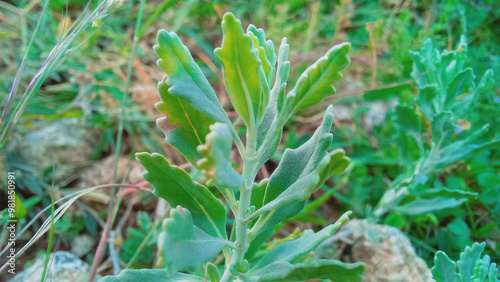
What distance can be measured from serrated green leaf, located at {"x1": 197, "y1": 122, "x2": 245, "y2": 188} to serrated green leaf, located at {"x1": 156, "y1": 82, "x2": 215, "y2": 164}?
0.72 ft

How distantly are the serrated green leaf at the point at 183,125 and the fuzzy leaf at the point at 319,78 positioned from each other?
7.9 inches

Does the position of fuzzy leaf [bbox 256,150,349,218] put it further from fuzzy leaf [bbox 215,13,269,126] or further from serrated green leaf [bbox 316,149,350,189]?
fuzzy leaf [bbox 215,13,269,126]

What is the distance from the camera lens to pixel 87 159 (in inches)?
75.4

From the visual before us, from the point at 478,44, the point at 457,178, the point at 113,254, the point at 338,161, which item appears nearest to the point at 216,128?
the point at 338,161

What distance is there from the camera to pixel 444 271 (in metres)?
0.97

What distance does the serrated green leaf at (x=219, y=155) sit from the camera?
54 cm

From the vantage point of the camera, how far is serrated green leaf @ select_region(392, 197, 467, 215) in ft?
4.68

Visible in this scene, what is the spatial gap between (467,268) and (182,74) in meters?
0.84

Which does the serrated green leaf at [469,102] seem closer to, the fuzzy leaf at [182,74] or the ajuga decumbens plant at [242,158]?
the ajuga decumbens plant at [242,158]

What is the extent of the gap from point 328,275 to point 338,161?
0.22m

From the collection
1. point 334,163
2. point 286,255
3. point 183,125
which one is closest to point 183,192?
point 183,125

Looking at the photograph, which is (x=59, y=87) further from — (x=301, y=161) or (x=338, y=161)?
(x=338, y=161)

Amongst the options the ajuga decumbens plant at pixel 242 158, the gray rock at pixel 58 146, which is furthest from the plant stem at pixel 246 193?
the gray rock at pixel 58 146

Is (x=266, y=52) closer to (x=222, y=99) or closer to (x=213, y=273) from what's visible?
(x=213, y=273)
